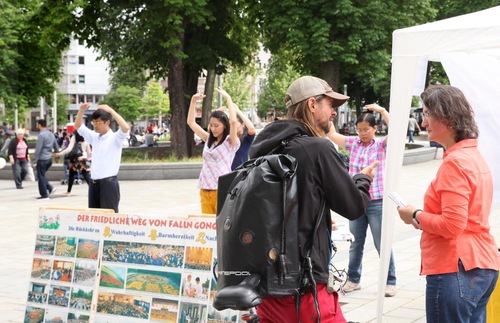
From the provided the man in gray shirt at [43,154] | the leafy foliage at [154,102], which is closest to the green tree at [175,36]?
the man in gray shirt at [43,154]

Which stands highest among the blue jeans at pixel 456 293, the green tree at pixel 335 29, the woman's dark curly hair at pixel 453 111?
the green tree at pixel 335 29

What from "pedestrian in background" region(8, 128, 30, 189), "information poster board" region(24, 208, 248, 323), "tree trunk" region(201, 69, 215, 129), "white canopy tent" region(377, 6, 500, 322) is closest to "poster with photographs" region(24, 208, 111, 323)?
"information poster board" region(24, 208, 248, 323)

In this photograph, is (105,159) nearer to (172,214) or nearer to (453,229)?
(453,229)

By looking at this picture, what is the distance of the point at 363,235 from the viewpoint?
7965 mm

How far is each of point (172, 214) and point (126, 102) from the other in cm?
7356

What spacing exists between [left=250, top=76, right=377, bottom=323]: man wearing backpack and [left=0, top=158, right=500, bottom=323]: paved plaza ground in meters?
3.60

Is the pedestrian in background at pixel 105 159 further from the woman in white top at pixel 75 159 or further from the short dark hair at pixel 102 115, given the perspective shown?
the woman in white top at pixel 75 159

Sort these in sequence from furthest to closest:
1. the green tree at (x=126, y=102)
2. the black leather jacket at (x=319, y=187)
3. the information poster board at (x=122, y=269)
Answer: the green tree at (x=126, y=102)
the information poster board at (x=122, y=269)
the black leather jacket at (x=319, y=187)

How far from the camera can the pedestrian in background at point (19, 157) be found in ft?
72.4

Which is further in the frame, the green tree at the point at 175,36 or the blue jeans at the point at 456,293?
the green tree at the point at 175,36

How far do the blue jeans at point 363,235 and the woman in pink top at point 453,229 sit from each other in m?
3.76

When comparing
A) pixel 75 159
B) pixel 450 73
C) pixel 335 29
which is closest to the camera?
pixel 450 73

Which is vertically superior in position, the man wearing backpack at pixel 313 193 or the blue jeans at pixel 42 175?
the man wearing backpack at pixel 313 193

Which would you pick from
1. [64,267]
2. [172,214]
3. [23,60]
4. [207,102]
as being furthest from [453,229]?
[23,60]
